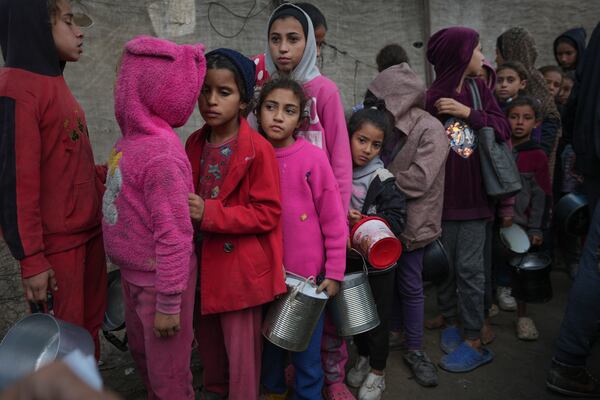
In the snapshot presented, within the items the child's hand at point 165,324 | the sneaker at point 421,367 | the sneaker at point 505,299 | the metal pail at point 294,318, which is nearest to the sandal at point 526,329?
the sneaker at point 505,299

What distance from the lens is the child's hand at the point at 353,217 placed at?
8.13 feet

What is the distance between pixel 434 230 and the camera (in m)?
2.80

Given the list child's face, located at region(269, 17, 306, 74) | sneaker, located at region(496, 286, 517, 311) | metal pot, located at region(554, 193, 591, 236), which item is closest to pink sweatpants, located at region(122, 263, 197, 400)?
child's face, located at region(269, 17, 306, 74)

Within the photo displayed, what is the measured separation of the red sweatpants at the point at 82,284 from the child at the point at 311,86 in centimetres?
115

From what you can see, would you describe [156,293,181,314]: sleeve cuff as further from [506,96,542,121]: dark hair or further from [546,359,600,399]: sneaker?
[506,96,542,121]: dark hair

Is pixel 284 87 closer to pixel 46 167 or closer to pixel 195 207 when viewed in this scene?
pixel 195 207

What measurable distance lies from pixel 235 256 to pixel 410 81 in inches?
60.1

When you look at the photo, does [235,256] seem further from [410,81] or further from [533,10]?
[533,10]

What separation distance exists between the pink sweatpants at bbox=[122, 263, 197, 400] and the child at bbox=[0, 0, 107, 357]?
29 cm

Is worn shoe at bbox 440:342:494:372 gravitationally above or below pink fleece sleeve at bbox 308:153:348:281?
below

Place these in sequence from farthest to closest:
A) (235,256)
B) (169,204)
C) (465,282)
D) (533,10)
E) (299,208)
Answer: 1. (533,10)
2. (465,282)
3. (299,208)
4. (235,256)
5. (169,204)

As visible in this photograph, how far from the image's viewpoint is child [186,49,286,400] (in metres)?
2.01

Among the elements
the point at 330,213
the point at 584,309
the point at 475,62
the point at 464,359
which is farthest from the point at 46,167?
the point at 584,309

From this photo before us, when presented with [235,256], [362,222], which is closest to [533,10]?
[362,222]
